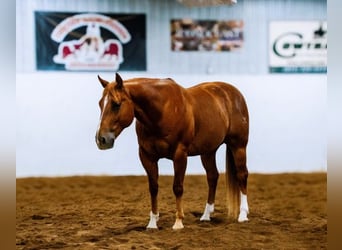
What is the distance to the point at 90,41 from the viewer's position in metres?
4.23

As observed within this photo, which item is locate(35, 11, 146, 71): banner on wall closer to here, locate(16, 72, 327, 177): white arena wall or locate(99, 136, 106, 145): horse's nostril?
locate(16, 72, 327, 177): white arena wall

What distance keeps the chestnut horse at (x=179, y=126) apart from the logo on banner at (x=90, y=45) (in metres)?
1.79

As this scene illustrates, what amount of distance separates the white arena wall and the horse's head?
1.68 meters

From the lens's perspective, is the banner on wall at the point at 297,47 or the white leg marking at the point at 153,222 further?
the banner on wall at the point at 297,47

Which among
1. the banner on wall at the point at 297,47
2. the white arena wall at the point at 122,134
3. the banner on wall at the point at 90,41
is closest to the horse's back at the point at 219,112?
the white arena wall at the point at 122,134

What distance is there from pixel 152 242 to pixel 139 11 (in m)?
2.62

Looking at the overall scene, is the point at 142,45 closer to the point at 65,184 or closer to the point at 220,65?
the point at 220,65

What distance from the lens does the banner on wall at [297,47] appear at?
180 inches

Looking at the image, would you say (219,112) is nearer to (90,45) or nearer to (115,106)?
(115,106)

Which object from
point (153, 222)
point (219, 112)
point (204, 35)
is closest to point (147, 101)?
point (219, 112)

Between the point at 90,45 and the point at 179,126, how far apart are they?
7.00ft

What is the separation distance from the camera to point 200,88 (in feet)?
8.83

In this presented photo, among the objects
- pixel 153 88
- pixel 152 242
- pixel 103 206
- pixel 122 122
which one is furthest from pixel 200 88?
pixel 103 206

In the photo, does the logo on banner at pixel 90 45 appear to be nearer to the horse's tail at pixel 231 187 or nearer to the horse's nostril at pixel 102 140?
the horse's tail at pixel 231 187
